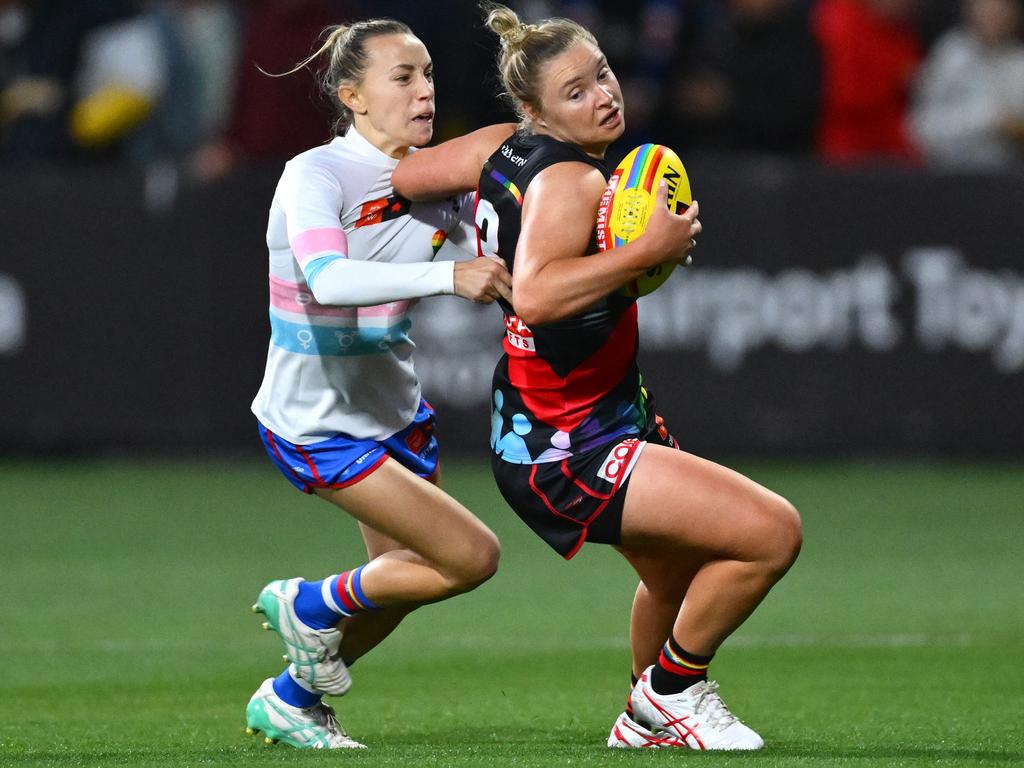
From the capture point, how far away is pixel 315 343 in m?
5.59

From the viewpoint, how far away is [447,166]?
546 cm

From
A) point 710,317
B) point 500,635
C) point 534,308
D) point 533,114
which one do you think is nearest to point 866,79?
point 710,317

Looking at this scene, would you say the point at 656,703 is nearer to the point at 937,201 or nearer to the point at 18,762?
the point at 18,762

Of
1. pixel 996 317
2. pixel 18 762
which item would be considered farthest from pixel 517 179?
pixel 996 317

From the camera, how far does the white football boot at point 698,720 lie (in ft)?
17.4

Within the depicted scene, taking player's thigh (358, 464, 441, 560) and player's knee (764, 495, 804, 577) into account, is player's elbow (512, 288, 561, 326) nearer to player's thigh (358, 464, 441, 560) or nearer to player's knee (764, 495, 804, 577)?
player's knee (764, 495, 804, 577)

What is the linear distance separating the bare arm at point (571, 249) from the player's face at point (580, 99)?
0.62ft

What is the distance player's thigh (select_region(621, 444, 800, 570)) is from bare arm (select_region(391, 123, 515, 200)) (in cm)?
94

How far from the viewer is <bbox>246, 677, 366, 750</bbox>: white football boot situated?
559cm

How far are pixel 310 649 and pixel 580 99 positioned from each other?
1768 millimetres

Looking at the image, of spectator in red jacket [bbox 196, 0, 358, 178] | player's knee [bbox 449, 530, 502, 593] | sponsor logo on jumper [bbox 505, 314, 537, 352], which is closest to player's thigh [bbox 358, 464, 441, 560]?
player's knee [bbox 449, 530, 502, 593]

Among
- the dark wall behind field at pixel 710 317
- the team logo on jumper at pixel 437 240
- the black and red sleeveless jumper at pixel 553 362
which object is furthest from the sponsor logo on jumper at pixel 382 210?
the dark wall behind field at pixel 710 317

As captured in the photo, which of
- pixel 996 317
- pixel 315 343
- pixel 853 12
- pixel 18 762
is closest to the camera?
pixel 18 762

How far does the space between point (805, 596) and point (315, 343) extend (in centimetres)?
359
